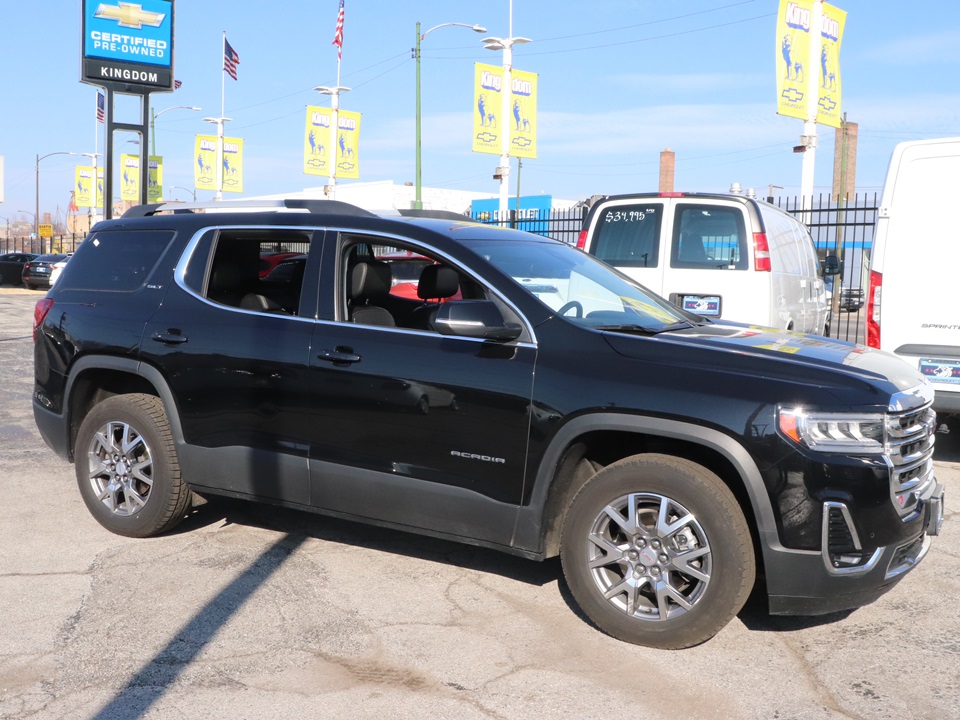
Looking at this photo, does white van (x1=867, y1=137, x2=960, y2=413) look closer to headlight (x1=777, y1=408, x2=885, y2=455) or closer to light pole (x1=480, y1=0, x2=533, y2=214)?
headlight (x1=777, y1=408, x2=885, y2=455)

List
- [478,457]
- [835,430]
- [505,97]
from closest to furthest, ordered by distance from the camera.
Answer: [835,430]
[478,457]
[505,97]

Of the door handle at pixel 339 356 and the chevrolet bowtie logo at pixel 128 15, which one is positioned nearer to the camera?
the door handle at pixel 339 356

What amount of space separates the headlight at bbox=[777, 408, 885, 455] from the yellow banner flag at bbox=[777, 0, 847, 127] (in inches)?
665

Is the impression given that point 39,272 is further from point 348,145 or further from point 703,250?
point 703,250

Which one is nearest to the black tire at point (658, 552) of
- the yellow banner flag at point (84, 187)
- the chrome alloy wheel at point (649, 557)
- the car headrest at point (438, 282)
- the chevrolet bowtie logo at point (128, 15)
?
the chrome alloy wheel at point (649, 557)

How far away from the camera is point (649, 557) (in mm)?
4180

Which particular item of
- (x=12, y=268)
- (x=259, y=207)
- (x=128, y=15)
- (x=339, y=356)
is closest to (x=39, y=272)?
(x=12, y=268)

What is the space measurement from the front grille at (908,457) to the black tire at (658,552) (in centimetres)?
62

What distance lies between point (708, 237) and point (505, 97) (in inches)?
657

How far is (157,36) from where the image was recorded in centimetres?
1892

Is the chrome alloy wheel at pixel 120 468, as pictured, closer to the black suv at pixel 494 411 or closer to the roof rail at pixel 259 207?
the black suv at pixel 494 411

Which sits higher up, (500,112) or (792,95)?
(500,112)

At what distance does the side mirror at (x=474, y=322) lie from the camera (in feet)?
14.4

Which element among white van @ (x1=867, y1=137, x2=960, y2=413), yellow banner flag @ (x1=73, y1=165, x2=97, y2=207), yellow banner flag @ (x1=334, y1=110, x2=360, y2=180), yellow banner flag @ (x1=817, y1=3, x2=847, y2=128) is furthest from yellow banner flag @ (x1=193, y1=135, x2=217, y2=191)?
white van @ (x1=867, y1=137, x2=960, y2=413)
